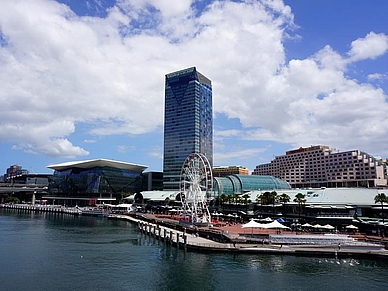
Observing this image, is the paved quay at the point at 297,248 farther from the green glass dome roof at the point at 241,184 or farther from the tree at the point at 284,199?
the green glass dome roof at the point at 241,184

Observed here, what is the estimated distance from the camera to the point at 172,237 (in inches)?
2795

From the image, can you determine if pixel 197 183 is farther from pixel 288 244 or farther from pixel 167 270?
pixel 167 270

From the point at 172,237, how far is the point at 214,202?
7676 centimetres

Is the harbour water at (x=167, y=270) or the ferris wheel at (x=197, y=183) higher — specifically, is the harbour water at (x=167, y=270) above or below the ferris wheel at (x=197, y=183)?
below

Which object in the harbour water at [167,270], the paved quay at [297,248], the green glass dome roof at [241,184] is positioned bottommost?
the harbour water at [167,270]

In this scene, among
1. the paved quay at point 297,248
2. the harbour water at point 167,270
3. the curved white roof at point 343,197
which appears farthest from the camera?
the curved white roof at point 343,197

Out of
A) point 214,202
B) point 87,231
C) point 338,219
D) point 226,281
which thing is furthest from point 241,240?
point 214,202

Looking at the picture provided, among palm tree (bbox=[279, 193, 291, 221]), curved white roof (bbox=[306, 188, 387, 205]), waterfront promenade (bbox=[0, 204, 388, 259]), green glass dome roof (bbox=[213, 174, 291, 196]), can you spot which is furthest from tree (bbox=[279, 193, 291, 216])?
green glass dome roof (bbox=[213, 174, 291, 196])

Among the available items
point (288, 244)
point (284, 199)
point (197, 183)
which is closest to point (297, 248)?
point (288, 244)

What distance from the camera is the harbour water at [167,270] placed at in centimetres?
4212

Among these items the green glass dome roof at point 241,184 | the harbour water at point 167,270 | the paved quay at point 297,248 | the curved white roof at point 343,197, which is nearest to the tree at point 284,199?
the curved white roof at point 343,197

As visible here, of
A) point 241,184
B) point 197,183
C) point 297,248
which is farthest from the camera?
point 241,184

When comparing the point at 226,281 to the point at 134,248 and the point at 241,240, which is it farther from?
the point at 134,248

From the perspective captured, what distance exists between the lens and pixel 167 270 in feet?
161
